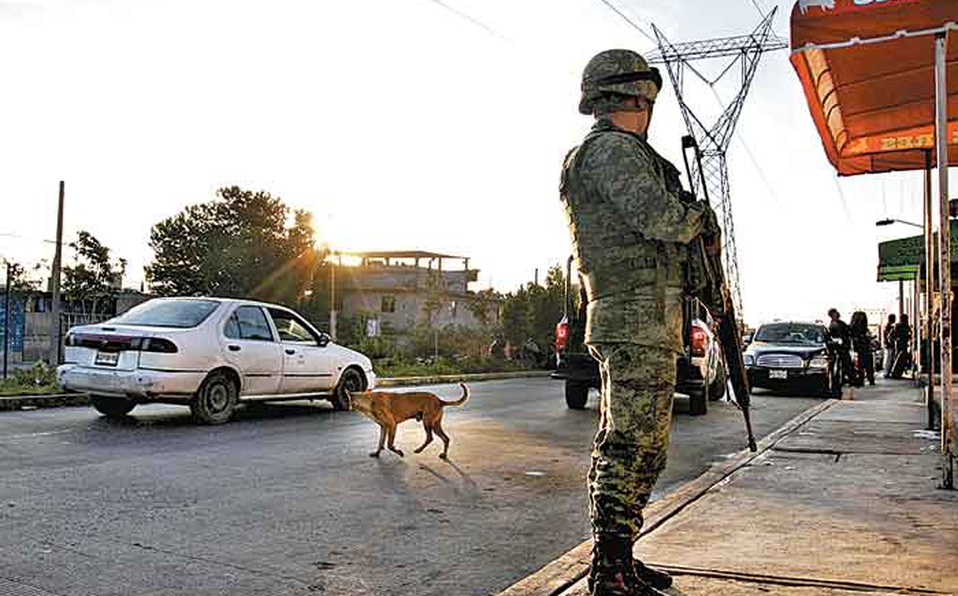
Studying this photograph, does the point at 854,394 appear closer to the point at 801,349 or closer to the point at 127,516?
the point at 801,349

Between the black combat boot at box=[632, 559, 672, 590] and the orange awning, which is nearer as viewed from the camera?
the black combat boot at box=[632, 559, 672, 590]

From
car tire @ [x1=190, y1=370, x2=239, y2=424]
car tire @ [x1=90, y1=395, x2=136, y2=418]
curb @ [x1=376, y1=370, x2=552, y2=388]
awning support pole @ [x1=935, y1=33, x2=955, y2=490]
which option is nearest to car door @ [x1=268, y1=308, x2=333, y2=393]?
car tire @ [x1=190, y1=370, x2=239, y2=424]

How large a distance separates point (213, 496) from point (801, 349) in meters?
15.1

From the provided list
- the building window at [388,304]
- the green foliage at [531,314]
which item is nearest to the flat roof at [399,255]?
the building window at [388,304]

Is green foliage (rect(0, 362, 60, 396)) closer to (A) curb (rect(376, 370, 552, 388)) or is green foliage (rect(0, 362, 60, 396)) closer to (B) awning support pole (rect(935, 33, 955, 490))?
(A) curb (rect(376, 370, 552, 388))

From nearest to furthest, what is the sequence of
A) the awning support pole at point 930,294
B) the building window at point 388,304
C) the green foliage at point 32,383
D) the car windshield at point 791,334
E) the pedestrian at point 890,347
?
the awning support pole at point 930,294 < the green foliage at point 32,383 < the car windshield at point 791,334 < the pedestrian at point 890,347 < the building window at point 388,304

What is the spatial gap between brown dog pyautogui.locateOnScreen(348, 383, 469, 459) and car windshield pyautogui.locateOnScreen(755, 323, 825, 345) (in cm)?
1337

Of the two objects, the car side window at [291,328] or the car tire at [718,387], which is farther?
the car tire at [718,387]

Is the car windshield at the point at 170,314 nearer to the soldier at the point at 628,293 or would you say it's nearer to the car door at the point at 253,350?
the car door at the point at 253,350

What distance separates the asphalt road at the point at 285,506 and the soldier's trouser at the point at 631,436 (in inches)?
35.6

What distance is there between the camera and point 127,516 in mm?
5625

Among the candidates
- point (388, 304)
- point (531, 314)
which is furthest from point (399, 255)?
point (531, 314)

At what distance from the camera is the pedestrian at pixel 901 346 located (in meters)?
25.5

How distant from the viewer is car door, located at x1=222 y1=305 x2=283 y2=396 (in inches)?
454
